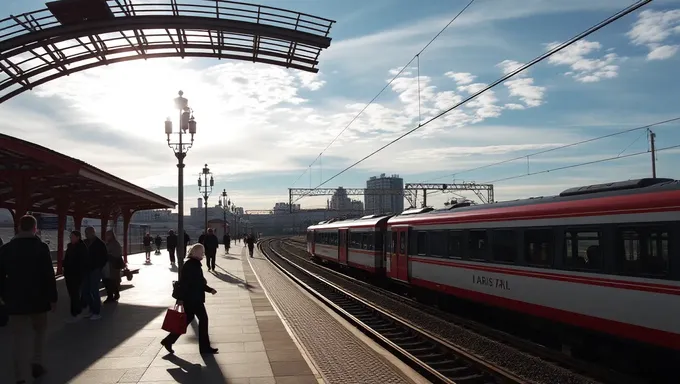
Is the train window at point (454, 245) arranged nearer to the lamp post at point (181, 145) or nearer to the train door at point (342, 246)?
the lamp post at point (181, 145)

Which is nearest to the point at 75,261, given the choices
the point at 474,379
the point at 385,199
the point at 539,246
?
the point at 474,379

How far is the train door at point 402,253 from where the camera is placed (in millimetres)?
18092

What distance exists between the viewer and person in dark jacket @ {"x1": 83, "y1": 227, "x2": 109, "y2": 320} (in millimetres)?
11969

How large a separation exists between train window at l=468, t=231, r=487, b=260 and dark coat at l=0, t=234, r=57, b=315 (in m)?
8.56

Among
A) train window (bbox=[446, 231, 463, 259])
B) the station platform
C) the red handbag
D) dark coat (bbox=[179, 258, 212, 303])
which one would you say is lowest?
the station platform

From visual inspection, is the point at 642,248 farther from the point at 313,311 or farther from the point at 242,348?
the point at 313,311

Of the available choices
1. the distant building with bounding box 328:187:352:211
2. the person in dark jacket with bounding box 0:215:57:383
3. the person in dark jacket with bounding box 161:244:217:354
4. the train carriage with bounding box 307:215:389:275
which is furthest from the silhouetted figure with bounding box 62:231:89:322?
the distant building with bounding box 328:187:352:211

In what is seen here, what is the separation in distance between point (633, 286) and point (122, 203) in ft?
68.6

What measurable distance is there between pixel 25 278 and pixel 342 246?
23.0 meters

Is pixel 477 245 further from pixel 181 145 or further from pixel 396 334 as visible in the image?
pixel 181 145

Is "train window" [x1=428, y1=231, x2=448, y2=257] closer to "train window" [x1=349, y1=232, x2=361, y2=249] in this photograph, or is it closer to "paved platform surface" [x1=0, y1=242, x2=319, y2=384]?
"paved platform surface" [x1=0, y1=242, x2=319, y2=384]

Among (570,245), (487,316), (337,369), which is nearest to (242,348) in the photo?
(337,369)

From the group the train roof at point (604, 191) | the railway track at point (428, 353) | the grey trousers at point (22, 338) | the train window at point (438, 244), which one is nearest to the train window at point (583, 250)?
the train roof at point (604, 191)

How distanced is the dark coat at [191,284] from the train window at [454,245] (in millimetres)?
6821
